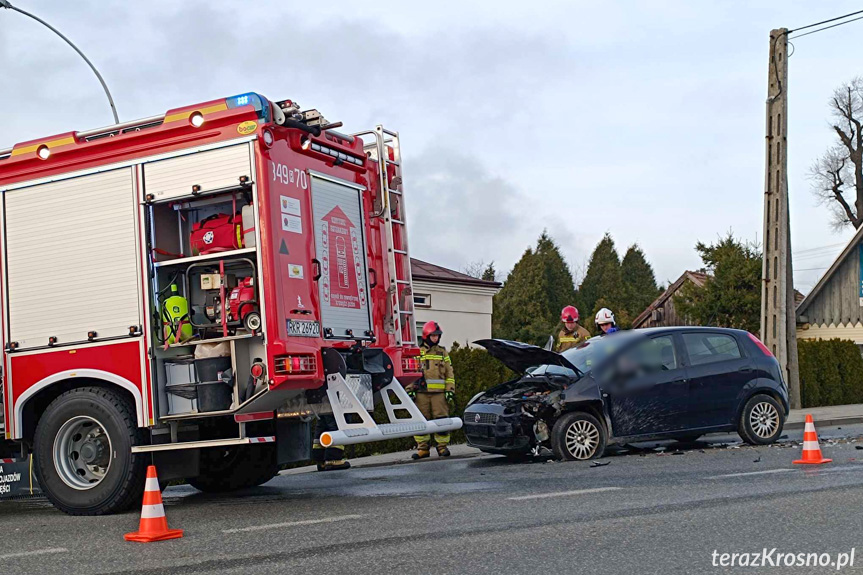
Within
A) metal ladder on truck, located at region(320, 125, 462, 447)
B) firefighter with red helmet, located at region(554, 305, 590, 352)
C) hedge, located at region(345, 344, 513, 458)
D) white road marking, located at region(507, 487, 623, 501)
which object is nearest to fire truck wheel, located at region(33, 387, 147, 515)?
metal ladder on truck, located at region(320, 125, 462, 447)

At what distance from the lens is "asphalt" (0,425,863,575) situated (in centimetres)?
625

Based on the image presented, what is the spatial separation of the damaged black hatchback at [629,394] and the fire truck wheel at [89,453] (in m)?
4.72

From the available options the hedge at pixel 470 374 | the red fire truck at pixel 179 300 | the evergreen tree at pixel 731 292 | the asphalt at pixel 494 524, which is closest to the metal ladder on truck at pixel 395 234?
the red fire truck at pixel 179 300

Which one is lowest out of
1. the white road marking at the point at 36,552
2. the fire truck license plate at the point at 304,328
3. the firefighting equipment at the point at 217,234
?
the white road marking at the point at 36,552

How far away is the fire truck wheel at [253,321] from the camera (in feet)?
29.8

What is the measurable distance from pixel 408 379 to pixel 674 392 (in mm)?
3735

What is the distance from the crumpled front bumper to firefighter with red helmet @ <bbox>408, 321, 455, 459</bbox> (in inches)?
83.4

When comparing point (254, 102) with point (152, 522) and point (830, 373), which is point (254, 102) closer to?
point (152, 522)

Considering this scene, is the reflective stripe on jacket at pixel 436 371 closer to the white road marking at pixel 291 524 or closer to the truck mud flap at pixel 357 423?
the truck mud flap at pixel 357 423

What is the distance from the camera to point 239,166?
362 inches

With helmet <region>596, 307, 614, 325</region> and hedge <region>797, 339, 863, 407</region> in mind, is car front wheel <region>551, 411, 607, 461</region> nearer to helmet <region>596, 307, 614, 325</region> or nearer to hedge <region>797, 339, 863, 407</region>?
helmet <region>596, 307, 614, 325</region>

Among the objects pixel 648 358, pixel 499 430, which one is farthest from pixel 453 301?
pixel 499 430

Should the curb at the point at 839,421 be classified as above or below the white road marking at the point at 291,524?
below

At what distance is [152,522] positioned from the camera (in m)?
7.62
